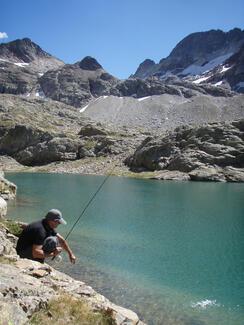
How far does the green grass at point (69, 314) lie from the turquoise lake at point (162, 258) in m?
7.66

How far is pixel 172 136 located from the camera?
463 ft

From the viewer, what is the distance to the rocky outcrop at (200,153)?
11950 cm

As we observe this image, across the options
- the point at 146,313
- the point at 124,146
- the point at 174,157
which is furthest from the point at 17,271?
the point at 124,146

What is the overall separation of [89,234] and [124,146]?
125673mm

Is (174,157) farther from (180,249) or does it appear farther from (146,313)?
(146,313)

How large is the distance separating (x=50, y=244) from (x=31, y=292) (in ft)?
10.9

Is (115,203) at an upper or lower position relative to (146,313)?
lower

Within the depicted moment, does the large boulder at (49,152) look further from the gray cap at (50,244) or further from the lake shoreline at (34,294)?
the lake shoreline at (34,294)

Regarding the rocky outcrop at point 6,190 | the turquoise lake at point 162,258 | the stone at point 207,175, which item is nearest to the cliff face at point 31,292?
the turquoise lake at point 162,258

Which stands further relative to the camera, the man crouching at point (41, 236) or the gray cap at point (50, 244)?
the gray cap at point (50, 244)

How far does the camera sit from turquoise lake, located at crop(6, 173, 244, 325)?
19484mm

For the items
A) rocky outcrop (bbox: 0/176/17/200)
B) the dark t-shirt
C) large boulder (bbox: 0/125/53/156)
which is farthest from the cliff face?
large boulder (bbox: 0/125/53/156)

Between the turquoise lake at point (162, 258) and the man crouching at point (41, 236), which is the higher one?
the man crouching at point (41, 236)

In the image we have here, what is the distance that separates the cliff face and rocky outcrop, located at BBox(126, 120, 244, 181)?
106164 mm
